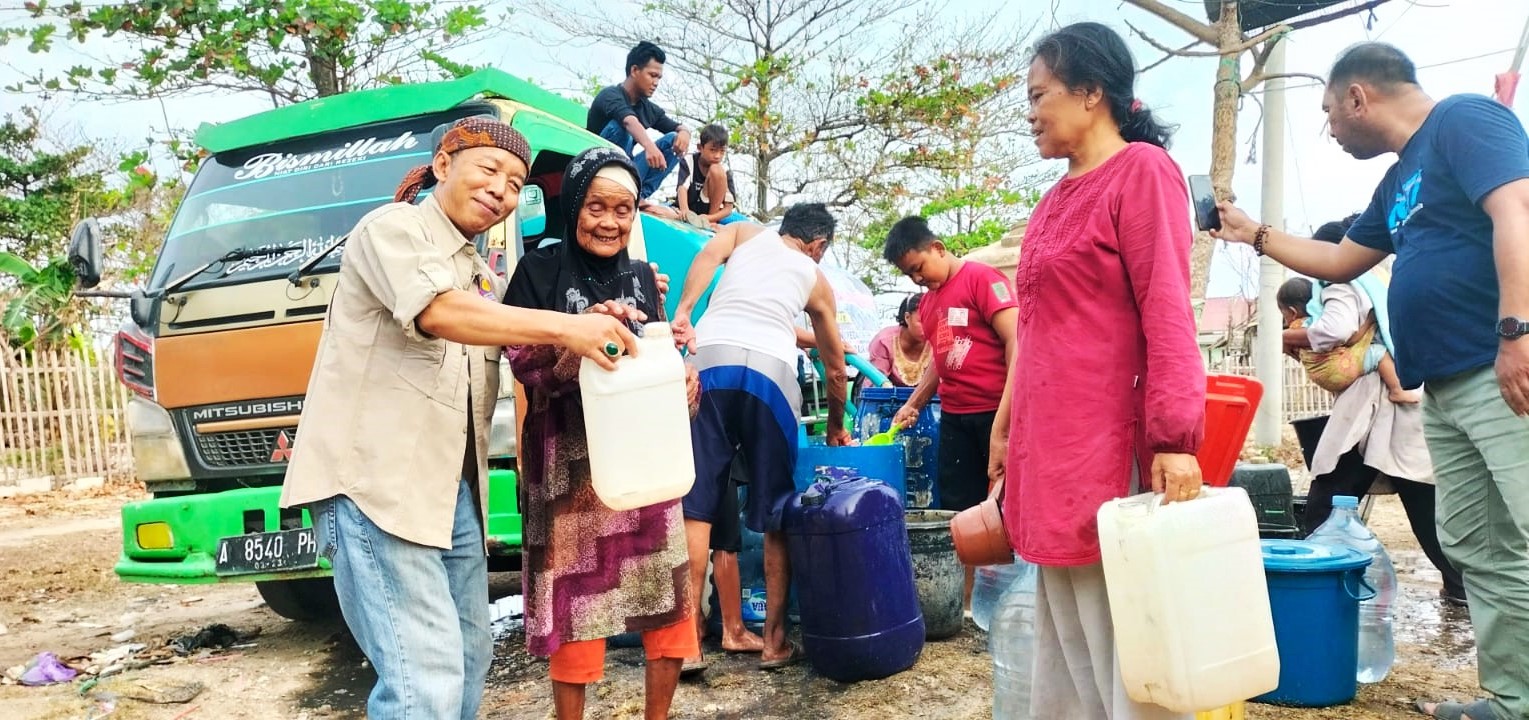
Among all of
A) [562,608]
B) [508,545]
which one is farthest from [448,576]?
[508,545]

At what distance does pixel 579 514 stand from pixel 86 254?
280 cm

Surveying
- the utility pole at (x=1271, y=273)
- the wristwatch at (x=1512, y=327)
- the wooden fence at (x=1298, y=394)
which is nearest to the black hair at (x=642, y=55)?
the wristwatch at (x=1512, y=327)

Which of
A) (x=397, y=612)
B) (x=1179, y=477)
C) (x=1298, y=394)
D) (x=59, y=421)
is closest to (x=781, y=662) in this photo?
(x=397, y=612)

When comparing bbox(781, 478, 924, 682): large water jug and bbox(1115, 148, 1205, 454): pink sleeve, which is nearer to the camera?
bbox(1115, 148, 1205, 454): pink sleeve

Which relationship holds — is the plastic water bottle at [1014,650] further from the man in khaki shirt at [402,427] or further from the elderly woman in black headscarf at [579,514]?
the man in khaki shirt at [402,427]

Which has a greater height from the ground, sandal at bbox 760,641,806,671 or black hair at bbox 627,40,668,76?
black hair at bbox 627,40,668,76

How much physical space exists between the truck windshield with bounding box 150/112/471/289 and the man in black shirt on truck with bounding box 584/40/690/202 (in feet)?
5.68

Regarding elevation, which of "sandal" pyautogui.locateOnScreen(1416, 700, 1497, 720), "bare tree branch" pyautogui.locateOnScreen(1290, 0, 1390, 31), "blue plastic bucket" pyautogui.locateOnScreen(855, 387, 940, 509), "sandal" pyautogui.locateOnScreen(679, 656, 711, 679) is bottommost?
"sandal" pyautogui.locateOnScreen(1416, 700, 1497, 720)

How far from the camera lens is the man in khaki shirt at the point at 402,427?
1.99 m

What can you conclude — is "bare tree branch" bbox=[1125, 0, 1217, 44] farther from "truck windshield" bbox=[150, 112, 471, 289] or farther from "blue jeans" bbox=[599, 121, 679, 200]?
"truck windshield" bbox=[150, 112, 471, 289]

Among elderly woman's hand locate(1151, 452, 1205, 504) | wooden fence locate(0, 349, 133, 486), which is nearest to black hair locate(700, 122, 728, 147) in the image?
elderly woman's hand locate(1151, 452, 1205, 504)

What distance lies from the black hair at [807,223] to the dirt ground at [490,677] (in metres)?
1.87

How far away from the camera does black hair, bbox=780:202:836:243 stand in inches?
175

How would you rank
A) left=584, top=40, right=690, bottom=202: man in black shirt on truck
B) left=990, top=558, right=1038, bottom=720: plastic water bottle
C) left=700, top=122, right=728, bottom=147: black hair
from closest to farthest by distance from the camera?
left=990, top=558, right=1038, bottom=720: plastic water bottle, left=584, top=40, right=690, bottom=202: man in black shirt on truck, left=700, top=122, right=728, bottom=147: black hair
